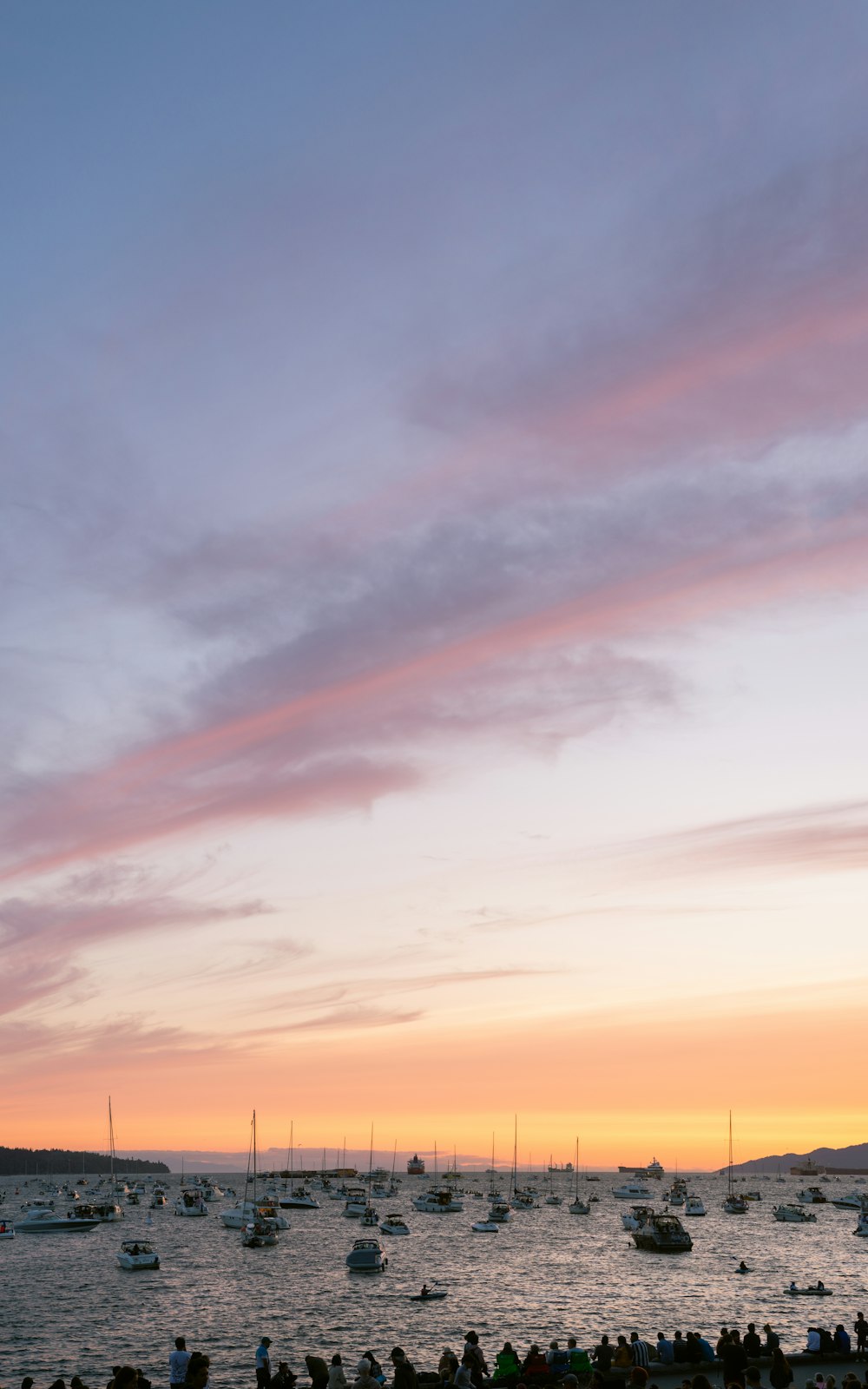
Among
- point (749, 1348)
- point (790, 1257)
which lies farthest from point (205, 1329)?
point (790, 1257)

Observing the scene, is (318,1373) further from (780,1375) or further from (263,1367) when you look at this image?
(780,1375)

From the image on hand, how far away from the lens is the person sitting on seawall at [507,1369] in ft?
113

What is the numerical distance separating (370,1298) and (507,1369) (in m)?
55.4

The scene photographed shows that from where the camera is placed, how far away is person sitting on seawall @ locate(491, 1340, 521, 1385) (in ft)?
113

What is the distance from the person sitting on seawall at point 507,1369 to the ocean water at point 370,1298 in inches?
827

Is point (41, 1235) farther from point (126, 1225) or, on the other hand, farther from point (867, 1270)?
point (867, 1270)

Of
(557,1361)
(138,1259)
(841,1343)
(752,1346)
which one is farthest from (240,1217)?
(752,1346)

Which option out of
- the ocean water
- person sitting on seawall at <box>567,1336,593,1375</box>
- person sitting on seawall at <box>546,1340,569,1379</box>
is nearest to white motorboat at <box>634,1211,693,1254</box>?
the ocean water

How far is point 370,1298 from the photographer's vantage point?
8531cm

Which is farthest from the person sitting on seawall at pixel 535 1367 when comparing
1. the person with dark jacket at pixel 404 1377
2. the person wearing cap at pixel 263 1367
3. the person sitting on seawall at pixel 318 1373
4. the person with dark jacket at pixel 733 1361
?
the person wearing cap at pixel 263 1367

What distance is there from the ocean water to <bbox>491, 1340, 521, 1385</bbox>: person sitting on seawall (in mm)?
21009

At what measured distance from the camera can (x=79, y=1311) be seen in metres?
81.8

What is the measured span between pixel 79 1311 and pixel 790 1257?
85197mm

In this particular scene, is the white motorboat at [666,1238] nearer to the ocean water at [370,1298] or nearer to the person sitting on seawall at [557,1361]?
the ocean water at [370,1298]
